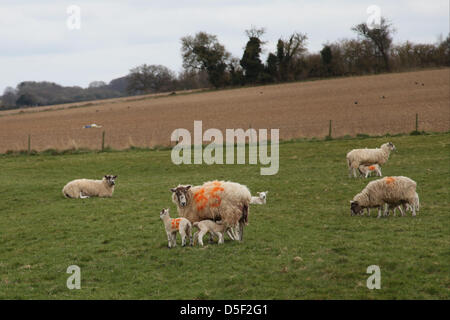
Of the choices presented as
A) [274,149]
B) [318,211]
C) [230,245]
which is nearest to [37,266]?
[230,245]

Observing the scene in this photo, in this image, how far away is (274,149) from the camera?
104 ft

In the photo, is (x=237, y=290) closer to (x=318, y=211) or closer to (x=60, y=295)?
(x=60, y=295)

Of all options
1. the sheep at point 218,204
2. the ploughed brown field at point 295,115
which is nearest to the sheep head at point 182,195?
the sheep at point 218,204

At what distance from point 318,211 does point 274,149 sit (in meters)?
15.2

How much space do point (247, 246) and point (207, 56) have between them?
310ft

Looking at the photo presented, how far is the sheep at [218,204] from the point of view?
1295 cm

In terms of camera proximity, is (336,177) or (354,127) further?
(354,127)

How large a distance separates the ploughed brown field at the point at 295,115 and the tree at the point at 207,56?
21.2 m

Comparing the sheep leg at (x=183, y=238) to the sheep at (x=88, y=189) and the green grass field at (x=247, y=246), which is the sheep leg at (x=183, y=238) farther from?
the sheep at (x=88, y=189)

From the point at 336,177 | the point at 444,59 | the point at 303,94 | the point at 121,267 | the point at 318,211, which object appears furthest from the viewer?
the point at 444,59

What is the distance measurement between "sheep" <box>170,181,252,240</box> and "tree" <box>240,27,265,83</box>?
281 feet

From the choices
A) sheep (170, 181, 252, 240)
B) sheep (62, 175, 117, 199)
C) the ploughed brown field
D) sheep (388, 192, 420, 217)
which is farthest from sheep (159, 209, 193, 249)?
the ploughed brown field

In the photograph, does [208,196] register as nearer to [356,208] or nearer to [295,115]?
[356,208]

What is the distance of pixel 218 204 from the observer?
518 inches
